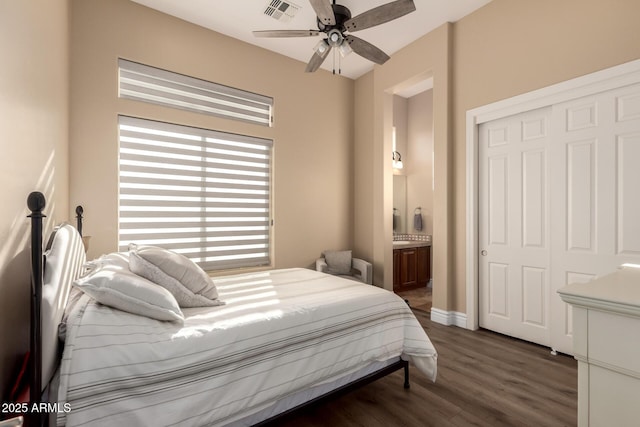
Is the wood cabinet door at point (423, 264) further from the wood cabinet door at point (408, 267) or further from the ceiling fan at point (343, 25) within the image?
the ceiling fan at point (343, 25)

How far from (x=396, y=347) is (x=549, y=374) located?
145cm

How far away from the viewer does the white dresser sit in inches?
29.3

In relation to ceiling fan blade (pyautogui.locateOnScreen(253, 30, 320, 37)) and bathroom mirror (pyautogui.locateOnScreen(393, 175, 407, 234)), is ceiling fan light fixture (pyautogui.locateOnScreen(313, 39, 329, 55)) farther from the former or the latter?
bathroom mirror (pyautogui.locateOnScreen(393, 175, 407, 234))

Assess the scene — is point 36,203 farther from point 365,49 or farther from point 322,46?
point 365,49

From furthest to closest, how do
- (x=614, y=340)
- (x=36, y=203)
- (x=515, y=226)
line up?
(x=515, y=226) < (x=36, y=203) < (x=614, y=340)

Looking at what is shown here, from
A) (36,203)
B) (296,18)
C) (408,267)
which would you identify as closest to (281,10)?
(296,18)

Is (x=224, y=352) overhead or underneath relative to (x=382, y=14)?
underneath

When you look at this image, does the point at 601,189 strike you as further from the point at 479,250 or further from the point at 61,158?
the point at 61,158

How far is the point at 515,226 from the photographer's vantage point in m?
3.27

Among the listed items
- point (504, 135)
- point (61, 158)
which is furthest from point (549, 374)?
point (61, 158)

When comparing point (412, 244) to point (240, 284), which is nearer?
point (240, 284)

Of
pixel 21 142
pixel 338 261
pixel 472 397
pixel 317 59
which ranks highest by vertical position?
pixel 317 59

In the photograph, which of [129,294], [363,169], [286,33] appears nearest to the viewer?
[129,294]

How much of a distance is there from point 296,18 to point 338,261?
10.8ft
